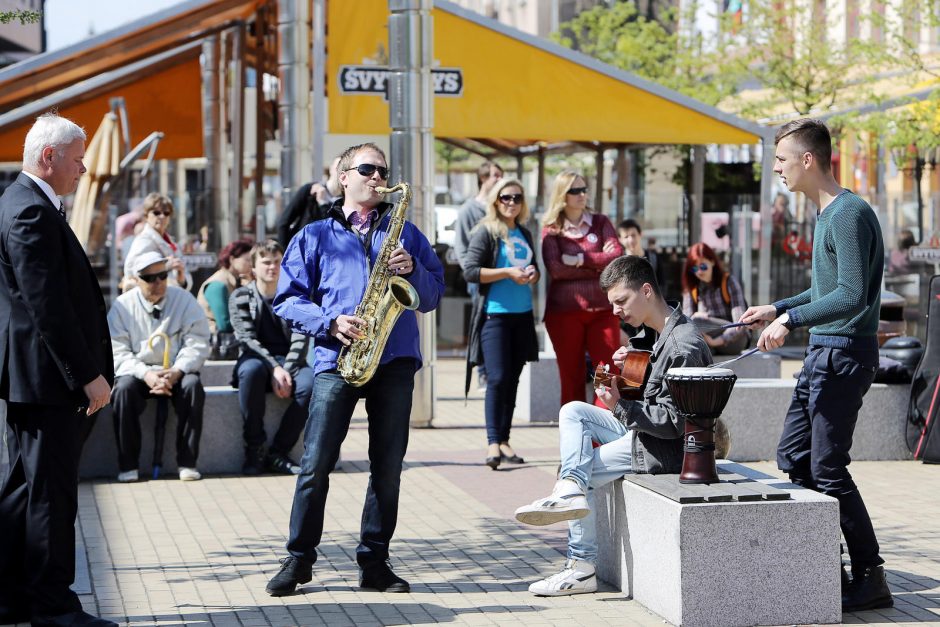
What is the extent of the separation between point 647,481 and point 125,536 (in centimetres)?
300

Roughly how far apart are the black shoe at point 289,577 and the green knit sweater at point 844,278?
225 cm

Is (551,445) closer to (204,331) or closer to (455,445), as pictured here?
(455,445)

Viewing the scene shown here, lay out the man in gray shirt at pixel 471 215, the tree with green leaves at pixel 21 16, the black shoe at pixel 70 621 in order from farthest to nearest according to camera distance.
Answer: the man in gray shirt at pixel 471 215 → the tree with green leaves at pixel 21 16 → the black shoe at pixel 70 621

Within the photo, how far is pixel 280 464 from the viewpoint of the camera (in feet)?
33.2

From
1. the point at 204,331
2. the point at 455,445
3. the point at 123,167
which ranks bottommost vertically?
the point at 455,445

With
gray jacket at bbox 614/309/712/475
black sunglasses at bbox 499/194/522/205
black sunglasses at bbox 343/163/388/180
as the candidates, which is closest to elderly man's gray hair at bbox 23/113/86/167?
black sunglasses at bbox 343/163/388/180

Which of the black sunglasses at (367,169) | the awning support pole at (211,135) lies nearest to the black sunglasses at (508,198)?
the black sunglasses at (367,169)

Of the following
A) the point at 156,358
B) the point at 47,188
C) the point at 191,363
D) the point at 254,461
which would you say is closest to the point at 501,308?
the point at 254,461

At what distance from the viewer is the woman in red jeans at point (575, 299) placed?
1019 cm

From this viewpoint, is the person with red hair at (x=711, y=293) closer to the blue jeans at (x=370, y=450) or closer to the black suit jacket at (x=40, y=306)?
the blue jeans at (x=370, y=450)

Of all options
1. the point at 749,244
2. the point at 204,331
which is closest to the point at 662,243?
the point at 749,244

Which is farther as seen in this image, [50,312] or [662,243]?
[662,243]

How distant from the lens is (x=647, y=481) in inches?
252

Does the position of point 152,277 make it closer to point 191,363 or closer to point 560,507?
point 191,363
